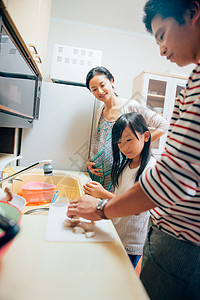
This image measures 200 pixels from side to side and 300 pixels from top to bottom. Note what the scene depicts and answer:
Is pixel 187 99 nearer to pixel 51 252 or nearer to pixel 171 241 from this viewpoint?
pixel 171 241

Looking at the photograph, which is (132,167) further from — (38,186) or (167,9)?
(167,9)

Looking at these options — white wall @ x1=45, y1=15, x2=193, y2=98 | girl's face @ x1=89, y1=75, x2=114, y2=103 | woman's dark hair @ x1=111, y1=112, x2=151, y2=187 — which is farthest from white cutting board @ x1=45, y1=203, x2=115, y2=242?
white wall @ x1=45, y1=15, x2=193, y2=98

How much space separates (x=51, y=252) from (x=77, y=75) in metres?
1.58

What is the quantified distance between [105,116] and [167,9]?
1.02 m

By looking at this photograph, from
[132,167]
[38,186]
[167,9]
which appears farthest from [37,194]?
[167,9]

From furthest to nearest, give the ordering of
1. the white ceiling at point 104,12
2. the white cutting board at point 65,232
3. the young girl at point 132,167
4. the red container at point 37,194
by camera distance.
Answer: the white ceiling at point 104,12 < the red container at point 37,194 < the young girl at point 132,167 < the white cutting board at point 65,232

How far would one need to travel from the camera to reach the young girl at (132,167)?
3.17ft

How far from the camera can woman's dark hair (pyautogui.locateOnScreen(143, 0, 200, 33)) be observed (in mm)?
453

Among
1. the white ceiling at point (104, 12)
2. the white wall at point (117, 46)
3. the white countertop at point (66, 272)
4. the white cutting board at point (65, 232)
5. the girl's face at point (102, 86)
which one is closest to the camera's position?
the white countertop at point (66, 272)

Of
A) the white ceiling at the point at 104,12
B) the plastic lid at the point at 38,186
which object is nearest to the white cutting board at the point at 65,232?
the plastic lid at the point at 38,186

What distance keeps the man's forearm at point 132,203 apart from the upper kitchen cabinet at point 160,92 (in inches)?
77.5

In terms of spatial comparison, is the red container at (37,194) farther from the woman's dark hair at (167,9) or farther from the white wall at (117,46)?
the white wall at (117,46)

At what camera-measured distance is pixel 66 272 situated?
0.41m

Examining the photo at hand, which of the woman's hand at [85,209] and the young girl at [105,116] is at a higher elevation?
the young girl at [105,116]
